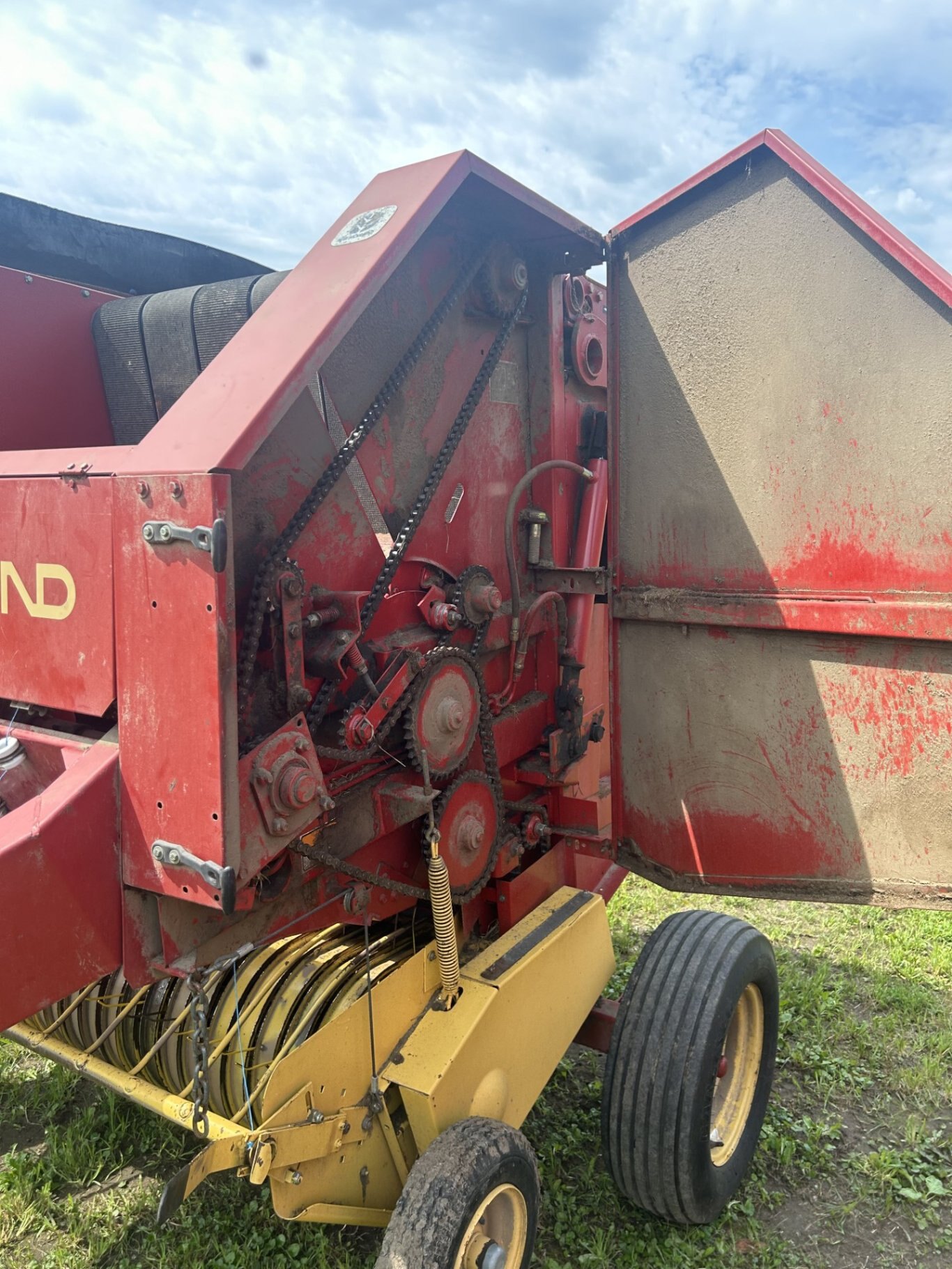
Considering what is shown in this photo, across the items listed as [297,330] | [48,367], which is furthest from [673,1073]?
[48,367]

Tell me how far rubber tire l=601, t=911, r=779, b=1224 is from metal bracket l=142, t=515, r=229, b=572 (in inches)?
72.5

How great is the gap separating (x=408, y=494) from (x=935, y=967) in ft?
11.3

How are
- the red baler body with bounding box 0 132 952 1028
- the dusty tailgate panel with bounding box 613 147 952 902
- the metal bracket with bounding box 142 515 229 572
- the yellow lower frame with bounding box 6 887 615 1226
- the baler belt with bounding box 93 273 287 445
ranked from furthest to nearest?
1. the baler belt with bounding box 93 273 287 445
2. the dusty tailgate panel with bounding box 613 147 952 902
3. the yellow lower frame with bounding box 6 887 615 1226
4. the red baler body with bounding box 0 132 952 1028
5. the metal bracket with bounding box 142 515 229 572

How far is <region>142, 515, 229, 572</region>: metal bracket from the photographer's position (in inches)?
65.5

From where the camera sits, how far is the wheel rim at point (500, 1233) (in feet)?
7.13

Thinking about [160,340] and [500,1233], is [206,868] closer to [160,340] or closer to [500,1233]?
[500,1233]

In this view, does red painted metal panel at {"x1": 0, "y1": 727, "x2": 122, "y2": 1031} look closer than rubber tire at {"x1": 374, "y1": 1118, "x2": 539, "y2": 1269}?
Yes

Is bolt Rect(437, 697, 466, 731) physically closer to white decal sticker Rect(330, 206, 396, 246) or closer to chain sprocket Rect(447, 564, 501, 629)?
chain sprocket Rect(447, 564, 501, 629)

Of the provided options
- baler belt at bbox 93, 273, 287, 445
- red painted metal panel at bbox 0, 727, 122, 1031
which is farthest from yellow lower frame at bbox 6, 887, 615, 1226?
baler belt at bbox 93, 273, 287, 445

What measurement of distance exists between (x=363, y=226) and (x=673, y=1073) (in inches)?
91.6

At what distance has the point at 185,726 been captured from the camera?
5.75ft

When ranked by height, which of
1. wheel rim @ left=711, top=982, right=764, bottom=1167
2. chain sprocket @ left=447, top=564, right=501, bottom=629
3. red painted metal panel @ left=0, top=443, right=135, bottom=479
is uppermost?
red painted metal panel @ left=0, top=443, right=135, bottom=479

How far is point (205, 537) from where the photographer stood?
168cm

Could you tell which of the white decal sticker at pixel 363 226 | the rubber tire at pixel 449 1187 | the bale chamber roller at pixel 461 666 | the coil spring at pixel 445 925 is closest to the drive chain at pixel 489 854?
the bale chamber roller at pixel 461 666
